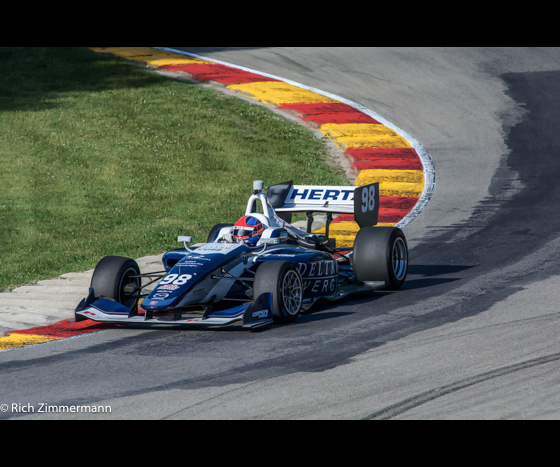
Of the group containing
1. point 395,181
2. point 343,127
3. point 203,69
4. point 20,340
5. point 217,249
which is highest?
point 203,69

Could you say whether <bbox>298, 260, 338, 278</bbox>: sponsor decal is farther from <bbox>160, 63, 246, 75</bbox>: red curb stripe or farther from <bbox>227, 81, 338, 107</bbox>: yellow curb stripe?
<bbox>160, 63, 246, 75</bbox>: red curb stripe

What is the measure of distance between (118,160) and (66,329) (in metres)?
8.57

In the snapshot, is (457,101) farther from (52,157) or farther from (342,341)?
(342,341)

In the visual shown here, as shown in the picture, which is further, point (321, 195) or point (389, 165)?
point (389, 165)

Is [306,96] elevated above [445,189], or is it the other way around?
[306,96]

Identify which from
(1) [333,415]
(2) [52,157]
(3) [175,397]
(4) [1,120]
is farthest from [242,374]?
(4) [1,120]

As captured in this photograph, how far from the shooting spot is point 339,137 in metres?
17.3

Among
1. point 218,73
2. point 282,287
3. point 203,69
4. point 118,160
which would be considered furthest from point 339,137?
point 282,287

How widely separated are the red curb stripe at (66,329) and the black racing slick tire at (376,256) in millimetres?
2933

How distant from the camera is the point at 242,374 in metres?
6.22

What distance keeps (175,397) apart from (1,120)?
14.5 metres

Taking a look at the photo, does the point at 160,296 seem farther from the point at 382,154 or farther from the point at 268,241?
the point at 382,154

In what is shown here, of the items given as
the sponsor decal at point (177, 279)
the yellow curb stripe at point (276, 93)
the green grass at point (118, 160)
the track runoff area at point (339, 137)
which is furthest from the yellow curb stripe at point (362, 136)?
the sponsor decal at point (177, 279)

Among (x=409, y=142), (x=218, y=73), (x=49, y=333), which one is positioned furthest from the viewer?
(x=218, y=73)
